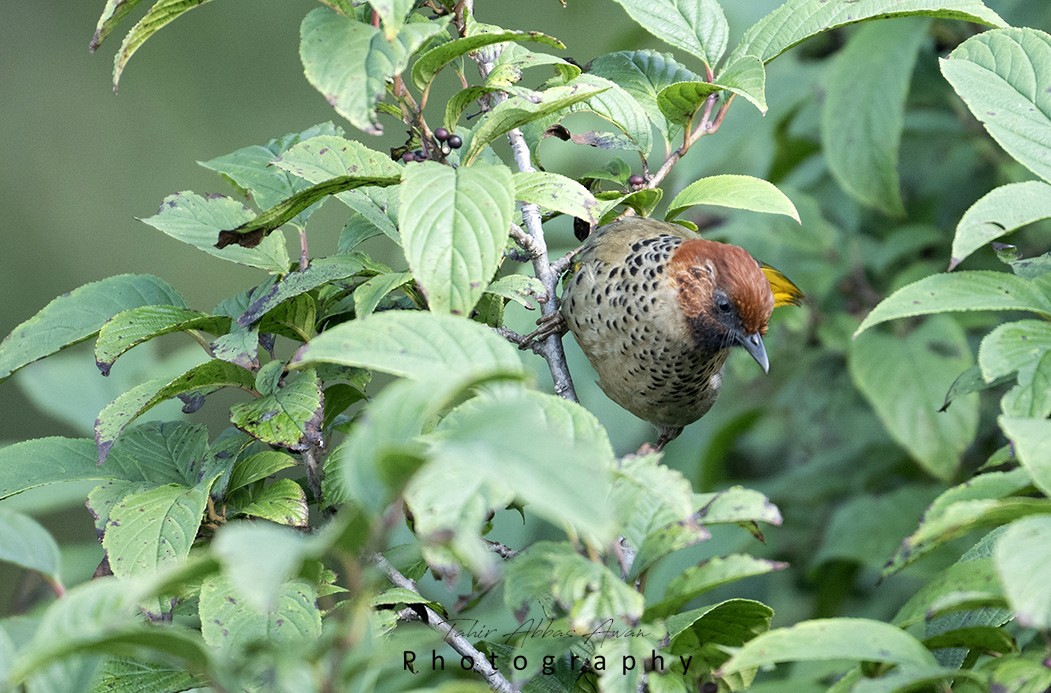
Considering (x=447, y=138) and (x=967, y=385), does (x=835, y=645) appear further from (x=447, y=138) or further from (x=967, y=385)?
(x=447, y=138)

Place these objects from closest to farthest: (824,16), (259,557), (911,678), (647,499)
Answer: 1. (259,557)
2. (911,678)
3. (647,499)
4. (824,16)

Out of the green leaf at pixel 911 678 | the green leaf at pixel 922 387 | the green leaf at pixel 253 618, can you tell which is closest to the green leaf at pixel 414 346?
the green leaf at pixel 253 618

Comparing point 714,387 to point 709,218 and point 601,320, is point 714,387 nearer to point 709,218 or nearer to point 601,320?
point 601,320

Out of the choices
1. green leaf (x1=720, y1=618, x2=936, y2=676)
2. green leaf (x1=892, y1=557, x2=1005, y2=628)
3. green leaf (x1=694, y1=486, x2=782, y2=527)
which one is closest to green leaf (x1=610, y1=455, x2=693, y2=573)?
green leaf (x1=694, y1=486, x2=782, y2=527)

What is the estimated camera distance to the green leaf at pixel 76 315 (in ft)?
5.62

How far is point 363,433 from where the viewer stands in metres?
0.99

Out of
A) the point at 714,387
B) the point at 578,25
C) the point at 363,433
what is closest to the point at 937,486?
the point at 714,387

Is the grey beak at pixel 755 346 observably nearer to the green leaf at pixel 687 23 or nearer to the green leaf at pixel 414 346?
the green leaf at pixel 687 23

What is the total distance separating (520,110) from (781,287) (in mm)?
1661

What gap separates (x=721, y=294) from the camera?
2715mm

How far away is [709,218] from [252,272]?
3356mm

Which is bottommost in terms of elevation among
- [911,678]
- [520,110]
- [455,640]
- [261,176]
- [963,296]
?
[455,640]

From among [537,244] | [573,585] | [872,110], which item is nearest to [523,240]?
[537,244]

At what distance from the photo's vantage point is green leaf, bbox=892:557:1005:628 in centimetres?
120
